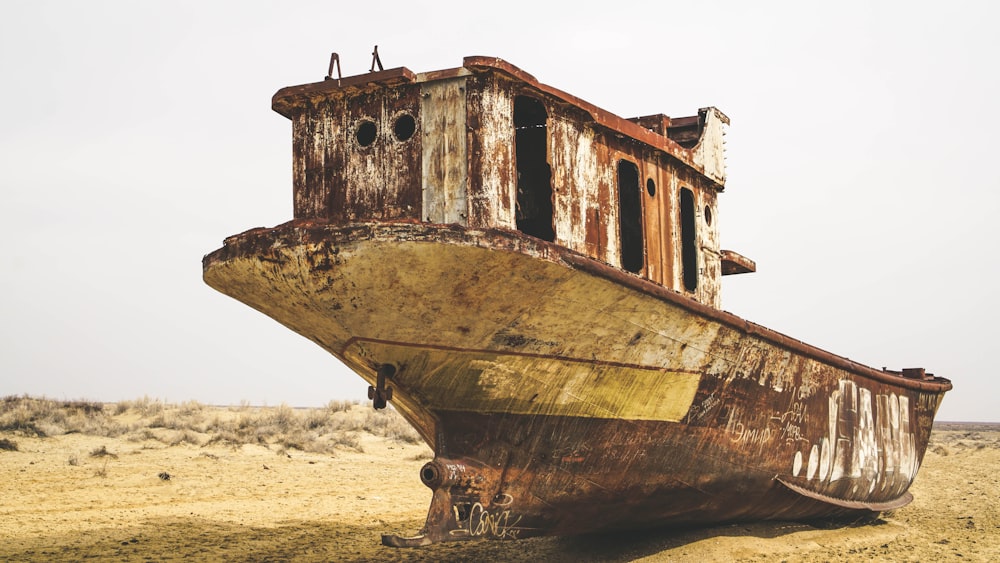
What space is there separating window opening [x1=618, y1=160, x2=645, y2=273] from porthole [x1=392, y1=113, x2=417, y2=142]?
1.70 m

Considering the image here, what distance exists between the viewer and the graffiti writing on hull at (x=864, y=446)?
7.98 metres

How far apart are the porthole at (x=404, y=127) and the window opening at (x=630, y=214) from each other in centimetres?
170

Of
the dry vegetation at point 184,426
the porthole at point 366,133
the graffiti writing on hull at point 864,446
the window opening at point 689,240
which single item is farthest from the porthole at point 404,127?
the dry vegetation at point 184,426

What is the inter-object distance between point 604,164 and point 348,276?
7.39 feet

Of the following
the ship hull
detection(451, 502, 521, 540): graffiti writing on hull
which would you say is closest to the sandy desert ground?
the ship hull

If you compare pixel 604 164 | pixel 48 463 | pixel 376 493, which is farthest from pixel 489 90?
pixel 48 463

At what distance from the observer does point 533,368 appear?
18.8 feet

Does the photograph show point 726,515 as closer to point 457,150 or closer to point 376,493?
point 457,150

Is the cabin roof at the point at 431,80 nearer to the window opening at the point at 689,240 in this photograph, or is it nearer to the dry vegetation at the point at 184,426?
the window opening at the point at 689,240

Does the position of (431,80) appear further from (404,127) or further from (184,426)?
(184,426)

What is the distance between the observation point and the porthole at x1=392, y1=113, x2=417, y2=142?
588 centimetres

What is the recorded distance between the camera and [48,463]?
37.7 ft

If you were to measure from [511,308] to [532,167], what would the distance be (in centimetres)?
233


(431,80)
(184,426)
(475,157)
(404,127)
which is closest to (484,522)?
(475,157)
